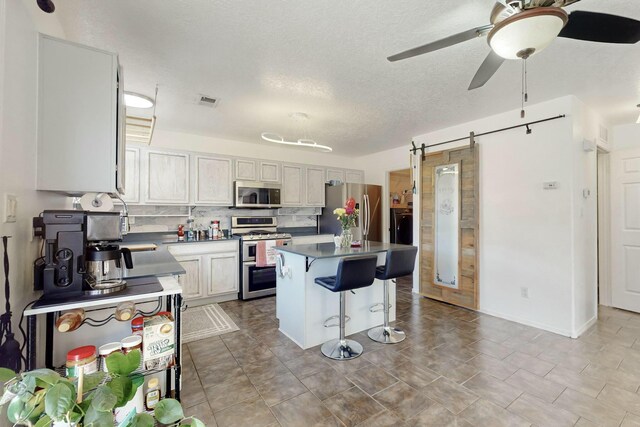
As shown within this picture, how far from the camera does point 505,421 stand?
179cm

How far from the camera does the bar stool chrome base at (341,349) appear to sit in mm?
2562

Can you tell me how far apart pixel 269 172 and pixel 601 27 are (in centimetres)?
414

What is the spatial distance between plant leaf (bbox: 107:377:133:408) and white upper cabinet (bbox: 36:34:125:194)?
52.4 inches

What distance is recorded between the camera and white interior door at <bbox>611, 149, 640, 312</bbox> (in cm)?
371

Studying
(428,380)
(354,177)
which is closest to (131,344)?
(428,380)

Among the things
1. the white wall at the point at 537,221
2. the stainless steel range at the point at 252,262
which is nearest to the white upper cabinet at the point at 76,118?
the stainless steel range at the point at 252,262

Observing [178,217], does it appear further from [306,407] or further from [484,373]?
[484,373]

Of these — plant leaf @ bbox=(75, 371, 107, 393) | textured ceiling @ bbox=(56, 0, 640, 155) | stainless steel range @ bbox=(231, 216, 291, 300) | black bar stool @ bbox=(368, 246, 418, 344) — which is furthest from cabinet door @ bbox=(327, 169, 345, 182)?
plant leaf @ bbox=(75, 371, 107, 393)

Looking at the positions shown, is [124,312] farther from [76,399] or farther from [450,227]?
[450,227]

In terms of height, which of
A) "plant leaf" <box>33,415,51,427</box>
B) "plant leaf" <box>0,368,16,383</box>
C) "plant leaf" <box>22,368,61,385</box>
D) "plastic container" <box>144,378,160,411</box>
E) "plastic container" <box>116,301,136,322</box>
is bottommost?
"plastic container" <box>144,378,160,411</box>

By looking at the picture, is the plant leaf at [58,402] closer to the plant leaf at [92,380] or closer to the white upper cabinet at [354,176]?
the plant leaf at [92,380]

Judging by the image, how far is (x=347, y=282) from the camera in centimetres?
240

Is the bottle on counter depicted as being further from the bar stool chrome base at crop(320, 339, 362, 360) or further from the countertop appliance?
the countertop appliance

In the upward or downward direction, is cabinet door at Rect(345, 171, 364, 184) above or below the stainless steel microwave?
above
